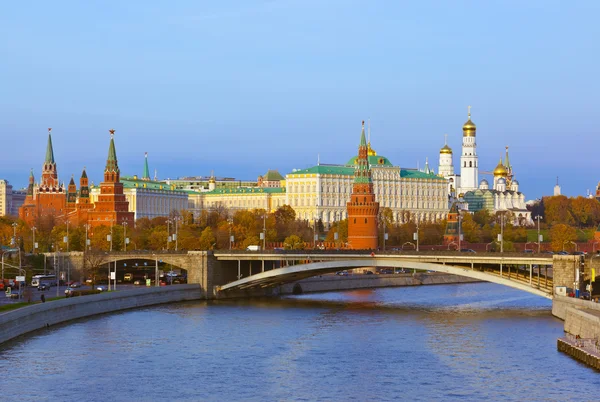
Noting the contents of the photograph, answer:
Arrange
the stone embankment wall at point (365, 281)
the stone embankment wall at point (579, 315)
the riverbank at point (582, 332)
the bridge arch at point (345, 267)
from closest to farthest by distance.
→ 1. the riverbank at point (582, 332)
2. the stone embankment wall at point (579, 315)
3. the bridge arch at point (345, 267)
4. the stone embankment wall at point (365, 281)

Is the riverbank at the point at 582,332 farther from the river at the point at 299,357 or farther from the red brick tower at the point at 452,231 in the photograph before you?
the red brick tower at the point at 452,231

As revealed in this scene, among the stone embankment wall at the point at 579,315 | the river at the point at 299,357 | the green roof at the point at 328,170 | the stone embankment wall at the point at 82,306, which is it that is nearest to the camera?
the river at the point at 299,357

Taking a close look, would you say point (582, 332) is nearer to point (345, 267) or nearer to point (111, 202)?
point (345, 267)

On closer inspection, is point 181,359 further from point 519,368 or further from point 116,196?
point 116,196

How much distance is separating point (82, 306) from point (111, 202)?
90530 mm

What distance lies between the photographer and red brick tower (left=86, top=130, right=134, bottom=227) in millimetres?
157125

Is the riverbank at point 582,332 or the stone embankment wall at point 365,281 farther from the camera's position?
the stone embankment wall at point 365,281

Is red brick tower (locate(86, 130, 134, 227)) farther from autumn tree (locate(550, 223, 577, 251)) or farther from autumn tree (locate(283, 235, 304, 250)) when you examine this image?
autumn tree (locate(550, 223, 577, 251))

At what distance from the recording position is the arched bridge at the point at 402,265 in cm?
7194

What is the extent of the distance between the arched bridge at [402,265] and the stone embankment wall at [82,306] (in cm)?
452

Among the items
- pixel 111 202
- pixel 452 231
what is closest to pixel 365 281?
pixel 452 231

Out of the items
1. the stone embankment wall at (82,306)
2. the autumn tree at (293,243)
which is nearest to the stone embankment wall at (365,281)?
the autumn tree at (293,243)

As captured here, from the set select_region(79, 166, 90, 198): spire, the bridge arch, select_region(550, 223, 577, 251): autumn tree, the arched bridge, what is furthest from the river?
select_region(79, 166, 90, 198): spire

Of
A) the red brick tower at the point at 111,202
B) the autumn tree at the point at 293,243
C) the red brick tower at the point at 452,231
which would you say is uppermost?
the red brick tower at the point at 111,202
